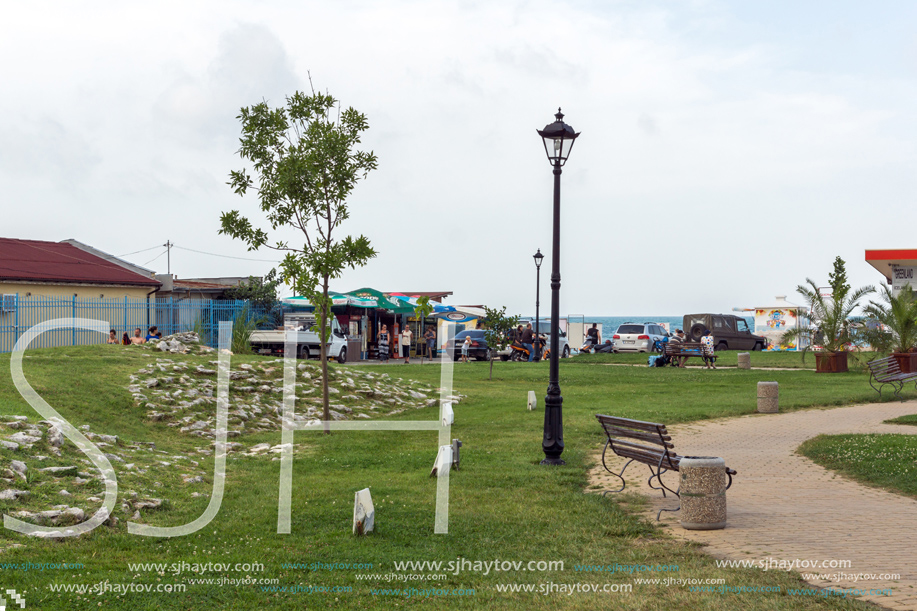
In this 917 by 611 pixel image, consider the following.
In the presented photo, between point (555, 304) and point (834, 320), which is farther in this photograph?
point (834, 320)

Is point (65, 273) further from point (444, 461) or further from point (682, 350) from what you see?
point (444, 461)

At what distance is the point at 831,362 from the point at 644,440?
2130 cm

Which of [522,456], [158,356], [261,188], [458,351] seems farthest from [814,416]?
[458,351]

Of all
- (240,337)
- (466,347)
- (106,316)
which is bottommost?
(466,347)

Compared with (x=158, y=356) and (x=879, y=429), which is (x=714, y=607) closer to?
(x=879, y=429)

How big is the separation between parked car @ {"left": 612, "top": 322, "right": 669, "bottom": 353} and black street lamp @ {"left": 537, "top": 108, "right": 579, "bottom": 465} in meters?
28.4

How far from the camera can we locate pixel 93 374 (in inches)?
588

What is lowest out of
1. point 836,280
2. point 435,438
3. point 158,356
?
point 435,438

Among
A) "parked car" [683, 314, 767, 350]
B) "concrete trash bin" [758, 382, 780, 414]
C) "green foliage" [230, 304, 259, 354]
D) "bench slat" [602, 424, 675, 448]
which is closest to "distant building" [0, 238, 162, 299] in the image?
"green foliage" [230, 304, 259, 354]

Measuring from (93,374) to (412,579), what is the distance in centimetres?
1139

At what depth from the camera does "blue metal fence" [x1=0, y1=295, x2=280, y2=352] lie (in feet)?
82.1

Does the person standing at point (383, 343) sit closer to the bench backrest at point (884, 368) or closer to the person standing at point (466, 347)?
the person standing at point (466, 347)

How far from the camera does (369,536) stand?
666cm

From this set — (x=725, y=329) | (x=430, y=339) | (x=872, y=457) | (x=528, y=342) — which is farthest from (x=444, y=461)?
(x=725, y=329)
